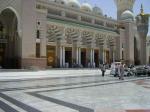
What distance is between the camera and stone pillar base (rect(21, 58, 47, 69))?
30.1 m

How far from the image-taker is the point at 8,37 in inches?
1362

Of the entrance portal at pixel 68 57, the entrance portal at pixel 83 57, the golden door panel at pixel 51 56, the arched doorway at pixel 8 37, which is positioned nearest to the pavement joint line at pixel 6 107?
the arched doorway at pixel 8 37

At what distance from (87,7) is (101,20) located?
3.77 metres

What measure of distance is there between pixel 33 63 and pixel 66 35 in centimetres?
1097

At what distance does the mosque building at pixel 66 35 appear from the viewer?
3119cm

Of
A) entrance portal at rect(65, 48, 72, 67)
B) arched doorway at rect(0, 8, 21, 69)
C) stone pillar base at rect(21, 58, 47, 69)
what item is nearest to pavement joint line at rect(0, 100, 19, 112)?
stone pillar base at rect(21, 58, 47, 69)

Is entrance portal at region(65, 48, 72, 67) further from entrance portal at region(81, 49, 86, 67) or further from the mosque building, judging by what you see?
entrance portal at region(81, 49, 86, 67)

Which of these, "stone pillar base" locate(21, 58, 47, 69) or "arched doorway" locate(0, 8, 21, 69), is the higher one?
"arched doorway" locate(0, 8, 21, 69)

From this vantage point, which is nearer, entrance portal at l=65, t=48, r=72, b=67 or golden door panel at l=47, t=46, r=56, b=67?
golden door panel at l=47, t=46, r=56, b=67

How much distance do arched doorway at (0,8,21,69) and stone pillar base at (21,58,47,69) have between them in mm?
3265

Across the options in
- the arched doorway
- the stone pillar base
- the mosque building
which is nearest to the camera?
the stone pillar base

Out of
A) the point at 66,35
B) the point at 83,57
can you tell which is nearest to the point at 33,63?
the point at 66,35

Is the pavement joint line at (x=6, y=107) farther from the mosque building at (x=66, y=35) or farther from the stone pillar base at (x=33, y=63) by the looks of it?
the mosque building at (x=66, y=35)

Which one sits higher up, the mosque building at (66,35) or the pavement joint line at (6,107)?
the mosque building at (66,35)
